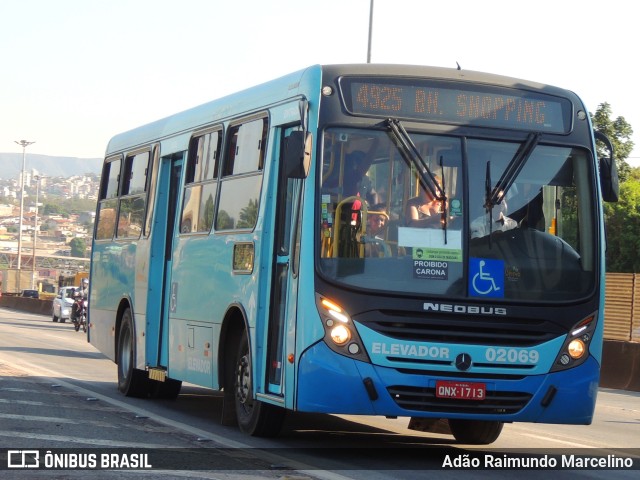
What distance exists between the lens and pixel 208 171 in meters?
13.9

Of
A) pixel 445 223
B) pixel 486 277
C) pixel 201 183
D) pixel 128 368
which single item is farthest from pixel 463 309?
pixel 128 368

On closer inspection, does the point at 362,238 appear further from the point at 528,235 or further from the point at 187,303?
the point at 187,303

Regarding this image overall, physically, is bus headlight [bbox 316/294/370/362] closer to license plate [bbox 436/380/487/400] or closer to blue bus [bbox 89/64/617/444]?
blue bus [bbox 89/64/617/444]

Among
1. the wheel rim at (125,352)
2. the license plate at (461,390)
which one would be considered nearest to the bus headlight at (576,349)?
the license plate at (461,390)

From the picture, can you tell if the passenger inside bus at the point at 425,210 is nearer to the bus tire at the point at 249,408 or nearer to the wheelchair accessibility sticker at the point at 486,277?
the wheelchair accessibility sticker at the point at 486,277

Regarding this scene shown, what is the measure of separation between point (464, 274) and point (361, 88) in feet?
5.76

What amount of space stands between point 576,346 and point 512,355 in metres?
0.61

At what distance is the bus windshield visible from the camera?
417 inches

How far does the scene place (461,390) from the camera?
34.3ft

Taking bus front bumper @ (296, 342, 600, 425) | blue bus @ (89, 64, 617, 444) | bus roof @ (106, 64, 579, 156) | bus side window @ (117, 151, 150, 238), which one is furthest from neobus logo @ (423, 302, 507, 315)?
bus side window @ (117, 151, 150, 238)

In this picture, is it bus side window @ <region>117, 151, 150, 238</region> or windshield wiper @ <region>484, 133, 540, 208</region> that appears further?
bus side window @ <region>117, 151, 150, 238</region>

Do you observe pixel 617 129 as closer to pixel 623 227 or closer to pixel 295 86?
pixel 623 227

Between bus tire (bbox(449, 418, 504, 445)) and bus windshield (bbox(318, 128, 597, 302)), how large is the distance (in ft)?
7.30

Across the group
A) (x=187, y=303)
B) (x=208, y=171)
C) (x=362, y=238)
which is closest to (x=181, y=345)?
(x=187, y=303)
